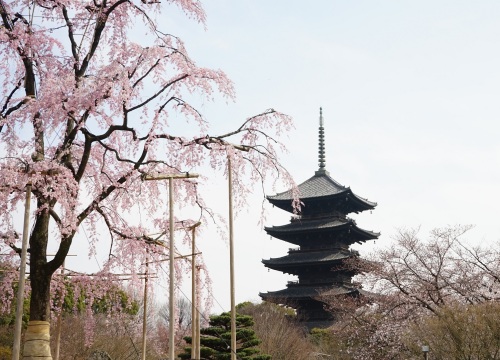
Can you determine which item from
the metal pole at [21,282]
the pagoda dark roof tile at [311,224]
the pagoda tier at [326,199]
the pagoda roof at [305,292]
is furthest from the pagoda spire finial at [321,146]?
the metal pole at [21,282]

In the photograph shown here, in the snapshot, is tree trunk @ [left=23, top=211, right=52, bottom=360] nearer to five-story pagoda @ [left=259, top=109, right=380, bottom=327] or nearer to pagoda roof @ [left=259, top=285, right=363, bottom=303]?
pagoda roof @ [left=259, top=285, right=363, bottom=303]

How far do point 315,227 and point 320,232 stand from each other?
532mm

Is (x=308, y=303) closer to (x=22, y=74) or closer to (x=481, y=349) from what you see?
(x=481, y=349)

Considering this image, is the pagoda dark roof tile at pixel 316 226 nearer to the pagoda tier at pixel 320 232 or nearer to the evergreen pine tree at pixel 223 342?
the pagoda tier at pixel 320 232

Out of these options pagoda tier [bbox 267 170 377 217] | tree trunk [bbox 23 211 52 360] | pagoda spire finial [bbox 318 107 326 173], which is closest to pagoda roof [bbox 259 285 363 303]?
pagoda tier [bbox 267 170 377 217]

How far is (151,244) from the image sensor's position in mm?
10406

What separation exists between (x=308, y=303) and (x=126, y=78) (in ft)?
86.5

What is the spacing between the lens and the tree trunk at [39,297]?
846cm

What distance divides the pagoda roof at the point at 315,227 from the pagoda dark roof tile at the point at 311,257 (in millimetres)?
1203

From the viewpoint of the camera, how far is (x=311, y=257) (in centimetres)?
3425

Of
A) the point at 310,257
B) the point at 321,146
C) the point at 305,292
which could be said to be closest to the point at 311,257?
the point at 310,257

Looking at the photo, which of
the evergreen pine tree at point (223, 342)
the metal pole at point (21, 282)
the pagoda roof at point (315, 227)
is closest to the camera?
the metal pole at point (21, 282)

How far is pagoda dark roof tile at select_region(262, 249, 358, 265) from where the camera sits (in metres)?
33.3

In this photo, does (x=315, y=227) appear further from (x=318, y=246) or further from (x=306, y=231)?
(x=318, y=246)
